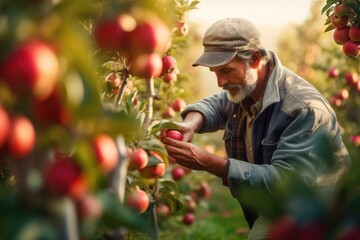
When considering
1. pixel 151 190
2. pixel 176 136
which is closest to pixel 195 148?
pixel 176 136

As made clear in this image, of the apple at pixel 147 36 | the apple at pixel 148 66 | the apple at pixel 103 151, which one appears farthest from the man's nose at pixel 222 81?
the apple at pixel 103 151

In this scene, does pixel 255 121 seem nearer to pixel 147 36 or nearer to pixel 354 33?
pixel 354 33

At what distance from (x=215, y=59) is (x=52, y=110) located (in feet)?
7.37

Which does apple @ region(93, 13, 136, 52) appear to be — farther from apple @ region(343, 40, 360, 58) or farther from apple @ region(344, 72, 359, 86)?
apple @ region(344, 72, 359, 86)

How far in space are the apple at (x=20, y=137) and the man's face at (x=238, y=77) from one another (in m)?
2.28

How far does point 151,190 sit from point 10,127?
211cm

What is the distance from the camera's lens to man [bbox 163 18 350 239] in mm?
3043

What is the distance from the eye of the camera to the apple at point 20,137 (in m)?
1.11

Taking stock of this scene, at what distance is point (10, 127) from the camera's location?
1.12 metres

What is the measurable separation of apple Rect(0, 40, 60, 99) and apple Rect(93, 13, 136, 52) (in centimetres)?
22

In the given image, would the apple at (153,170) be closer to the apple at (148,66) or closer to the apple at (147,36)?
the apple at (148,66)

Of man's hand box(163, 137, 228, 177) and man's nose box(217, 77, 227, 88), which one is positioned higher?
man's nose box(217, 77, 227, 88)

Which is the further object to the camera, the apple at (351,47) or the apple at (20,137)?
the apple at (351,47)

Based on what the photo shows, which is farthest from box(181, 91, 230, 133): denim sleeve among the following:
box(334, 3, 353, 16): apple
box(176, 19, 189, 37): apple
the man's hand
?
box(334, 3, 353, 16): apple
